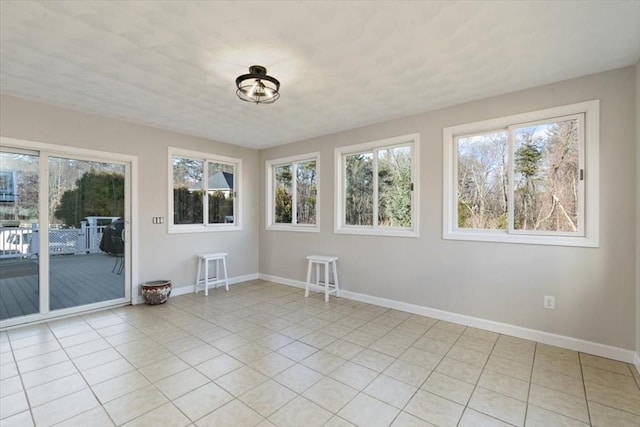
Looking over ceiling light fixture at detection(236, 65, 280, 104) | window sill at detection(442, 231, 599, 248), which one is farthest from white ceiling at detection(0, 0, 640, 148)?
window sill at detection(442, 231, 599, 248)

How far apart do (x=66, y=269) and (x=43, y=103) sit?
2.06 meters

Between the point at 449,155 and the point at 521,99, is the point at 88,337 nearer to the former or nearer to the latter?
the point at 449,155

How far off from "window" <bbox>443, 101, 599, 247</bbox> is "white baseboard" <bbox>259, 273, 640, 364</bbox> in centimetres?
94

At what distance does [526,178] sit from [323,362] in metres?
2.86

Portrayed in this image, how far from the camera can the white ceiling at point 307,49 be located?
6.38ft

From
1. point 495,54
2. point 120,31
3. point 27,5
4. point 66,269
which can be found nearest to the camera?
point 27,5

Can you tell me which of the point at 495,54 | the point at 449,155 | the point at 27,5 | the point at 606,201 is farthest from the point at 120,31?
the point at 606,201

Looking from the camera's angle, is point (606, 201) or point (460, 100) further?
point (460, 100)

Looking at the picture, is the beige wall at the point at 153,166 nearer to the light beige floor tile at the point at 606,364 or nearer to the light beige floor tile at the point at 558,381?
the light beige floor tile at the point at 558,381

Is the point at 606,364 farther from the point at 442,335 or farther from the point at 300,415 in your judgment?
the point at 300,415

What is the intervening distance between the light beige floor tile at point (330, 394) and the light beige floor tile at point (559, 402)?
130 centimetres

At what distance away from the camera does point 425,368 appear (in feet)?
8.23

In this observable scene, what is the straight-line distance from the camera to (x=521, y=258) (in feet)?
10.2

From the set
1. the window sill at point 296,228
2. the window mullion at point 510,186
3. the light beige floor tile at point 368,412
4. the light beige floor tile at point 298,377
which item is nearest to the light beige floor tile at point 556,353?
the window mullion at point 510,186
